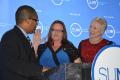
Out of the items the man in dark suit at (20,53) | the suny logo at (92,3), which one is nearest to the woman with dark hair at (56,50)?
the man in dark suit at (20,53)

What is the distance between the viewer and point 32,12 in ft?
7.95

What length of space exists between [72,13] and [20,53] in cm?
238

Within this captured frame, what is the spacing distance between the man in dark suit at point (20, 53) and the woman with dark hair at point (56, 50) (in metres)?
0.88

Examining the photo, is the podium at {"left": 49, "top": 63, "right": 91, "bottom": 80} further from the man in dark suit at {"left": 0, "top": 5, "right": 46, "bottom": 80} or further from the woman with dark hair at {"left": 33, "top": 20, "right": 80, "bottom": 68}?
the woman with dark hair at {"left": 33, "top": 20, "right": 80, "bottom": 68}

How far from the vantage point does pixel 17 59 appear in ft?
7.09

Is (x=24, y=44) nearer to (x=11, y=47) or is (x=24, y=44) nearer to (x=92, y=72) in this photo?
(x=11, y=47)

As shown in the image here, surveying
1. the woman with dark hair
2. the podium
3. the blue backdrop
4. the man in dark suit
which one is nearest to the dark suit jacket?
the man in dark suit

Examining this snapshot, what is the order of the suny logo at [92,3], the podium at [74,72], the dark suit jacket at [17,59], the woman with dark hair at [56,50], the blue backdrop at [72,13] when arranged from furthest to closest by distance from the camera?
the suny logo at [92,3]
the blue backdrop at [72,13]
the woman with dark hair at [56,50]
the dark suit jacket at [17,59]
the podium at [74,72]

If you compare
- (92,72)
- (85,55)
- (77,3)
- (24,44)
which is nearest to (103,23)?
(85,55)

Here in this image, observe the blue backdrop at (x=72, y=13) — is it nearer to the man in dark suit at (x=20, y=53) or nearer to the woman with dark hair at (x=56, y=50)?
the woman with dark hair at (x=56, y=50)

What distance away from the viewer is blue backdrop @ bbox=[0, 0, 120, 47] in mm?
4168

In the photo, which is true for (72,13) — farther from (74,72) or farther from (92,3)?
(74,72)

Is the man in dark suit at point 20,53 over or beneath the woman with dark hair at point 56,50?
over

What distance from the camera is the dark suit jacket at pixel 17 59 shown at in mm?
2129
